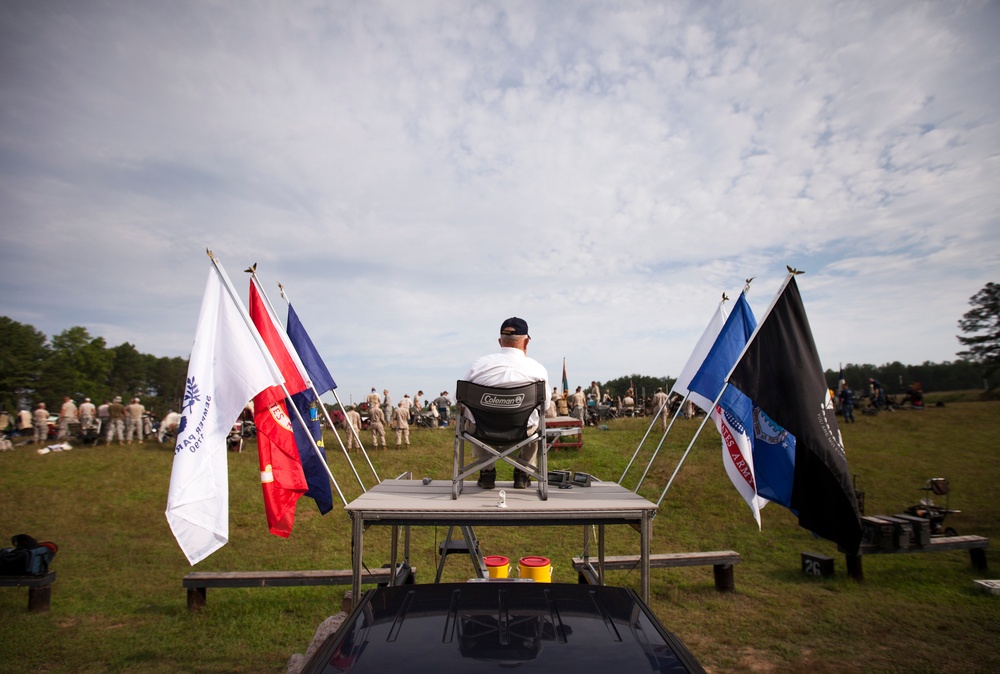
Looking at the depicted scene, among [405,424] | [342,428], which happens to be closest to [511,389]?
[405,424]

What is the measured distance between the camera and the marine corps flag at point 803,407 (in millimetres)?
4199

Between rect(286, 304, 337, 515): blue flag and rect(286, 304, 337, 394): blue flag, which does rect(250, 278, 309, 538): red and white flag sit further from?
rect(286, 304, 337, 394): blue flag

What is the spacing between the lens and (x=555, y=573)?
8.59 m

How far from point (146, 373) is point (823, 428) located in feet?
372

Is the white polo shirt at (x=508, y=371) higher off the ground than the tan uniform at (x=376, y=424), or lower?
higher

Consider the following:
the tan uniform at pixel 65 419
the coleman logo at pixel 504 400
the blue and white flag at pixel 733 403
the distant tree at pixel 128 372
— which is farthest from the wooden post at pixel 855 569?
the distant tree at pixel 128 372

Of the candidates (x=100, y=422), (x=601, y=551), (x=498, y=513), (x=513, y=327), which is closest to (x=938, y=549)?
(x=601, y=551)

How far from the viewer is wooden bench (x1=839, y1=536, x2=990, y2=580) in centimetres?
840

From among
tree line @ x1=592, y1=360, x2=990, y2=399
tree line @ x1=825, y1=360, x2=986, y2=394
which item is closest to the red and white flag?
tree line @ x1=592, y1=360, x2=990, y2=399

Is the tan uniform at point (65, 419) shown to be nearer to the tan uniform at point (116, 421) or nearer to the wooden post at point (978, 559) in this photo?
the tan uniform at point (116, 421)

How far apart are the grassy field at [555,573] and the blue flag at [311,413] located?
1.71 metres

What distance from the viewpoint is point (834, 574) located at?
8.69 m

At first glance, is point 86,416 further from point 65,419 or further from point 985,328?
point 985,328

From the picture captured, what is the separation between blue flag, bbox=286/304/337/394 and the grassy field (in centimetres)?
283
